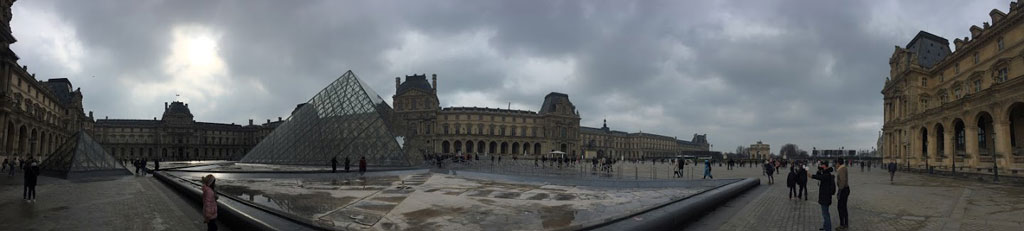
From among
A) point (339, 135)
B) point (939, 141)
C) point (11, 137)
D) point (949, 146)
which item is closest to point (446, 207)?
point (339, 135)

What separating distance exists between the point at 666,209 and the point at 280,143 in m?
27.8

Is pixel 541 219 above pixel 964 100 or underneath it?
underneath

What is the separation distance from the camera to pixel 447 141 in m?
82.2

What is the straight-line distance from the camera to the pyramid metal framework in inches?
1064

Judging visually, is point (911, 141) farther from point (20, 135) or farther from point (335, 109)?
point (20, 135)

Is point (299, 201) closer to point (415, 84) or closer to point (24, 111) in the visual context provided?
point (24, 111)

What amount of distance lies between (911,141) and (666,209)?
38.9 meters

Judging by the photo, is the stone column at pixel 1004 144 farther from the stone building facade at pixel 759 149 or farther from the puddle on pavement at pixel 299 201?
the stone building facade at pixel 759 149

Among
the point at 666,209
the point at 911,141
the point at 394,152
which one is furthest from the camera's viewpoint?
the point at 911,141

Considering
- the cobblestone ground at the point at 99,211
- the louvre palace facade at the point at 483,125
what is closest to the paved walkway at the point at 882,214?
the cobblestone ground at the point at 99,211

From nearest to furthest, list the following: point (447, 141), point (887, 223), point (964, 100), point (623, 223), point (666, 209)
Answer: point (623, 223)
point (666, 209)
point (887, 223)
point (964, 100)
point (447, 141)

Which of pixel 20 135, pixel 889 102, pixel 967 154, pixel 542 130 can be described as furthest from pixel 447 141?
pixel 967 154

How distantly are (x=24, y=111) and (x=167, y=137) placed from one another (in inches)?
2453

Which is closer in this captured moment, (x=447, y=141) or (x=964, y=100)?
(x=964, y=100)
